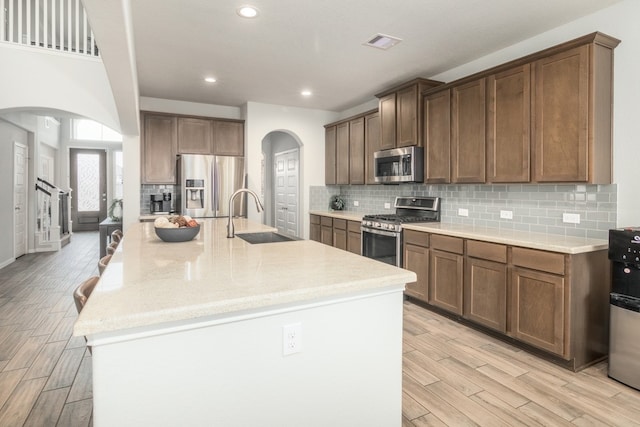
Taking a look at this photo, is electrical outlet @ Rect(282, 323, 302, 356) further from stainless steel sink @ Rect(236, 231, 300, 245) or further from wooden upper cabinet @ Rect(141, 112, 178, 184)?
wooden upper cabinet @ Rect(141, 112, 178, 184)

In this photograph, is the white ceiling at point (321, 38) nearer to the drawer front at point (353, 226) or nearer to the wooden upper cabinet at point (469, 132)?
the wooden upper cabinet at point (469, 132)

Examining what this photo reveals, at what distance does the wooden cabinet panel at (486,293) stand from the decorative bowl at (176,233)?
7.70ft

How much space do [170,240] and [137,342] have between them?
1.49 m

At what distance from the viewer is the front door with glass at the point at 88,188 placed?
9.99 metres

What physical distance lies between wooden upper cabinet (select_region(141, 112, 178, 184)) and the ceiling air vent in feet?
10.7

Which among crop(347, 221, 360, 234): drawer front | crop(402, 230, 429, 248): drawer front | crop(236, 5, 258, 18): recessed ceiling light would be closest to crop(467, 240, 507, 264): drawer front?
crop(402, 230, 429, 248): drawer front

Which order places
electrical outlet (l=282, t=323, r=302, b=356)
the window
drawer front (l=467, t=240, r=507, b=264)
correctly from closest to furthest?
1. electrical outlet (l=282, t=323, r=302, b=356)
2. drawer front (l=467, t=240, r=507, b=264)
3. the window

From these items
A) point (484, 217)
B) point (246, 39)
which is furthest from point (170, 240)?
point (484, 217)

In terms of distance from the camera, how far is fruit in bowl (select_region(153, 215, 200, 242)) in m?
2.46

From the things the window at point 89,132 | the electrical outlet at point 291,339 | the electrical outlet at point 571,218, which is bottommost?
the electrical outlet at point 291,339

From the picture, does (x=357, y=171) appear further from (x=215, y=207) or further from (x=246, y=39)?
(x=246, y=39)

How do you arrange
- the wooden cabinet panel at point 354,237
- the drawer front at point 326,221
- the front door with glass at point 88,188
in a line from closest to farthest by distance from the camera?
the wooden cabinet panel at point 354,237, the drawer front at point 326,221, the front door with glass at point 88,188

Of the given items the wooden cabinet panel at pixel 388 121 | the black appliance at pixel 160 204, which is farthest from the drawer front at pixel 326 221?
the black appliance at pixel 160 204

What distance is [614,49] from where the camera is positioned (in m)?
2.77
